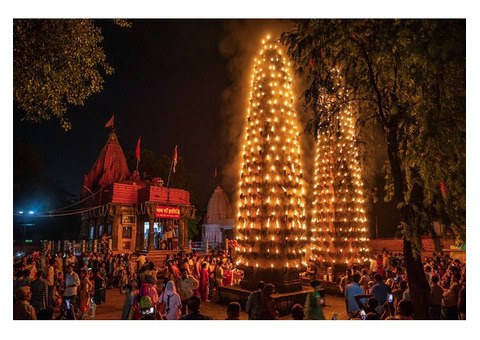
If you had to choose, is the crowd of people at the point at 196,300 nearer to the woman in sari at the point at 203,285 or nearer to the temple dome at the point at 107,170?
the woman in sari at the point at 203,285

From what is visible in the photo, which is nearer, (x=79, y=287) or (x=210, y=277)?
(x=79, y=287)

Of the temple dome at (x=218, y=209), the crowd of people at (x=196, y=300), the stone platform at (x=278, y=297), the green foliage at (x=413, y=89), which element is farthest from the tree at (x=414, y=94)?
the temple dome at (x=218, y=209)

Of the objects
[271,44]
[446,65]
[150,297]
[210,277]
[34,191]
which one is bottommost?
[210,277]

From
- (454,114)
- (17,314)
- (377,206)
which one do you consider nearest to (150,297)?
(17,314)

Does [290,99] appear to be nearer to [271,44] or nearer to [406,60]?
[271,44]

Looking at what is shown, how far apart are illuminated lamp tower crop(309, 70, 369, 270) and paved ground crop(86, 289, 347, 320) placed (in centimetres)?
258

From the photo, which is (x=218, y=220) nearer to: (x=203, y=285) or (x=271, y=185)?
(x=203, y=285)

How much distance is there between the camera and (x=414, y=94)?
7.41 meters

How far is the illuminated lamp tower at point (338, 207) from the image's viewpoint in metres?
15.1

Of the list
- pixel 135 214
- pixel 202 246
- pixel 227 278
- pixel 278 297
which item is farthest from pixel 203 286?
pixel 202 246

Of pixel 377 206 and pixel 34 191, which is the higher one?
pixel 34 191

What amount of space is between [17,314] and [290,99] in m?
10.6

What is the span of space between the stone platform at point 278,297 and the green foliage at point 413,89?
4.61 m

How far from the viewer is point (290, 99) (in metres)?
12.6
